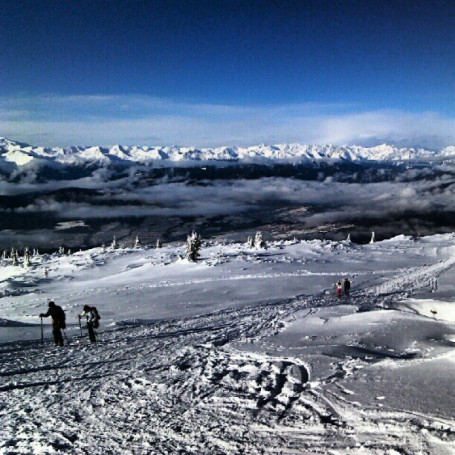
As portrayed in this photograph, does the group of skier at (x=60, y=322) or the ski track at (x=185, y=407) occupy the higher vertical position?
the ski track at (x=185, y=407)

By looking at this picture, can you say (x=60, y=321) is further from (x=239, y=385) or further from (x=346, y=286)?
(x=346, y=286)

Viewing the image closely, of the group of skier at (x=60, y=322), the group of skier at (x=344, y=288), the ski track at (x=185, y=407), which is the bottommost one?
the group of skier at (x=344, y=288)

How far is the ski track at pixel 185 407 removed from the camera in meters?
6.69

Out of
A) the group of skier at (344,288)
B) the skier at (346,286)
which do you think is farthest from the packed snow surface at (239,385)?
the skier at (346,286)

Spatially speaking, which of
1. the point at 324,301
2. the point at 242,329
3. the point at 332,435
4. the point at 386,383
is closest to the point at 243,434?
the point at 332,435

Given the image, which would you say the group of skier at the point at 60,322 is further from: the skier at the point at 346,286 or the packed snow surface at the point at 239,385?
the skier at the point at 346,286

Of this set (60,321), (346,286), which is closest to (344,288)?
(346,286)

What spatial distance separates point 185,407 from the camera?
8.26 meters

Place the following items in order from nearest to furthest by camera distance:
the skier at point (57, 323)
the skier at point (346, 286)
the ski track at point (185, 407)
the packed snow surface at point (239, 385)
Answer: the ski track at point (185, 407) < the packed snow surface at point (239, 385) < the skier at point (57, 323) < the skier at point (346, 286)

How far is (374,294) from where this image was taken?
2812cm

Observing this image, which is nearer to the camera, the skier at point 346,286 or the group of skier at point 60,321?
the group of skier at point 60,321

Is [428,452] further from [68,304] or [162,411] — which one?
[68,304]

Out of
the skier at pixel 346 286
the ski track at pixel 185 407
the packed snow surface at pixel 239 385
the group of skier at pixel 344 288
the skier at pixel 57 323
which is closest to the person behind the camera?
the ski track at pixel 185 407

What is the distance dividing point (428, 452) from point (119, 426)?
17.0 ft
